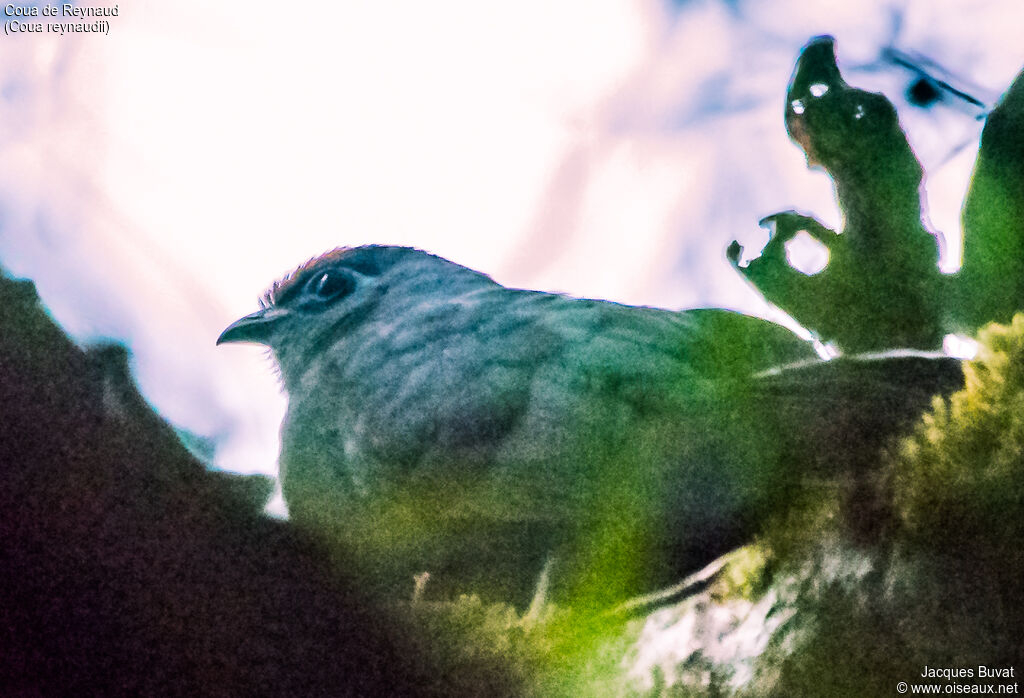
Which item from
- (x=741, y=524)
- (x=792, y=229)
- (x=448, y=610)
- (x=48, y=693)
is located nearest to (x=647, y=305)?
(x=792, y=229)

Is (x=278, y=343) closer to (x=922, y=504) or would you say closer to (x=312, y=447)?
(x=312, y=447)

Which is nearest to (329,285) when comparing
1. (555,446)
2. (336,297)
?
(336,297)

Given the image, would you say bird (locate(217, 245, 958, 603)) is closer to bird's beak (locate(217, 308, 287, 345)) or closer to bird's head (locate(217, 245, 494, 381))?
bird's head (locate(217, 245, 494, 381))

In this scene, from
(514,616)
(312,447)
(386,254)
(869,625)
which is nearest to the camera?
(869,625)

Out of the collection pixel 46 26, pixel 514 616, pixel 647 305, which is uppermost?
pixel 46 26

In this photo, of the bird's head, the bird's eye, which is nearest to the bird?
the bird's head

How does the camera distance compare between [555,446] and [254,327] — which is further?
[254,327]

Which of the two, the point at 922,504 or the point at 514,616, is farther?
the point at 514,616

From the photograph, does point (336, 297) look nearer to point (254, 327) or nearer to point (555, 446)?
point (254, 327)
